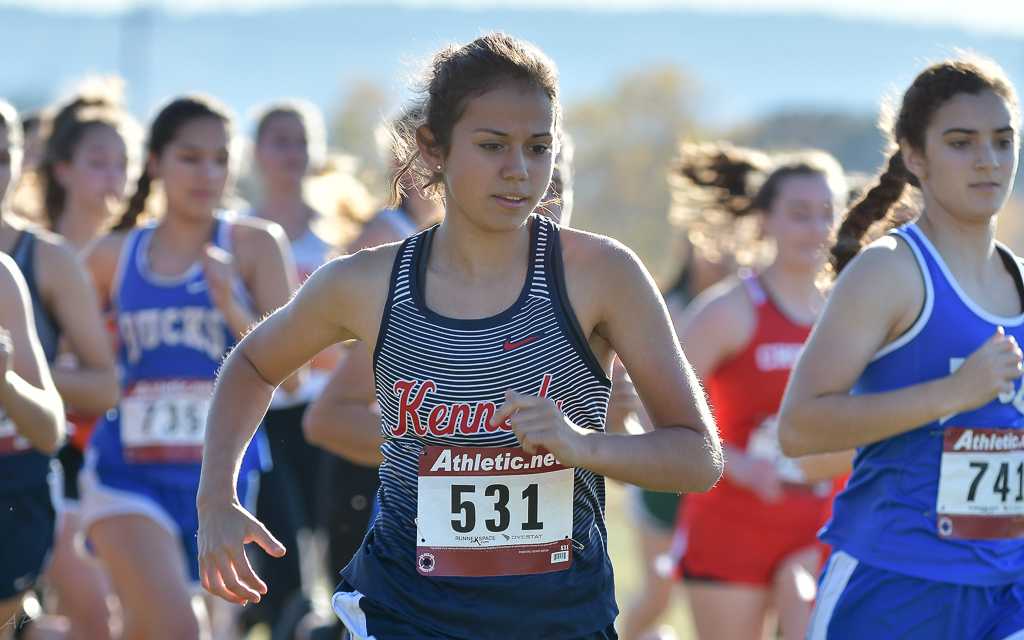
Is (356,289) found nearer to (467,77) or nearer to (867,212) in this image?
(467,77)

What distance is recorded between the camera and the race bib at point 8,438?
5043 mm

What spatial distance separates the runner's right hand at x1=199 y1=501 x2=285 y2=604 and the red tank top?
2.71 metres

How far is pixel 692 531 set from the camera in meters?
6.02

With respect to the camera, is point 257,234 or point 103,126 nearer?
point 257,234

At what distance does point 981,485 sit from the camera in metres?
3.92

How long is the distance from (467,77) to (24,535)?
7.76 feet

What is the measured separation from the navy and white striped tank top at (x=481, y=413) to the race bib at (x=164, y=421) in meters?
2.45

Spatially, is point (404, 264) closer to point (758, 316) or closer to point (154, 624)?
point (154, 624)

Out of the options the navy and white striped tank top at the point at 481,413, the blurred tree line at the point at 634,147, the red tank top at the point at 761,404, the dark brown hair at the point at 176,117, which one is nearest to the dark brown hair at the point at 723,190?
the red tank top at the point at 761,404

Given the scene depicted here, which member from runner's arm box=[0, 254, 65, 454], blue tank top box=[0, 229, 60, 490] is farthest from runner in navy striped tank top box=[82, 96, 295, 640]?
runner's arm box=[0, 254, 65, 454]

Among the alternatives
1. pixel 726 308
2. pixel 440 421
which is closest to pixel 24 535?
pixel 440 421

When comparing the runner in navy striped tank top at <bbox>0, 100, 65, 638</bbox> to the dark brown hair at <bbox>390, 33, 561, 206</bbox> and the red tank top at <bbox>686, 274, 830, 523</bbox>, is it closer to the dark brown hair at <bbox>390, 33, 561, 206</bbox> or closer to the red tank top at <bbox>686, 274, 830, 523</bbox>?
the dark brown hair at <bbox>390, 33, 561, 206</bbox>

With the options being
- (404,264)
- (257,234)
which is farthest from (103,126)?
(404,264)

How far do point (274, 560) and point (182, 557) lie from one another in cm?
135
